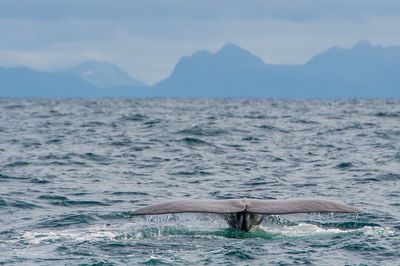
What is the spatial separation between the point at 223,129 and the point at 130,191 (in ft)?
67.6

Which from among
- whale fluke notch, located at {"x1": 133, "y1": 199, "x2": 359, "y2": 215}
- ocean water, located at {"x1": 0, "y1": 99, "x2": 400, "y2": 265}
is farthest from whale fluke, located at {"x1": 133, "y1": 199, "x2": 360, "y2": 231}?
ocean water, located at {"x1": 0, "y1": 99, "x2": 400, "y2": 265}

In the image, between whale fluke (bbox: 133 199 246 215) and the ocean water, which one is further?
the ocean water

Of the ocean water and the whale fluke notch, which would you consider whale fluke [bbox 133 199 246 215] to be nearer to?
the whale fluke notch

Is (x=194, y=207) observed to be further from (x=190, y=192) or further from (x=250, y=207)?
(x=190, y=192)

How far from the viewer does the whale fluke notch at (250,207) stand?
1233 centimetres

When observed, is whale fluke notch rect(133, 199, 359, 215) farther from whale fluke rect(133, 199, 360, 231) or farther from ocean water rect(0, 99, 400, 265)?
ocean water rect(0, 99, 400, 265)

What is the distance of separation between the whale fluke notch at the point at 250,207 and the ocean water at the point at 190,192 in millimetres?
534

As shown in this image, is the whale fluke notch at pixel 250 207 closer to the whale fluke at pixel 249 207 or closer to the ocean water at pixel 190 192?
the whale fluke at pixel 249 207

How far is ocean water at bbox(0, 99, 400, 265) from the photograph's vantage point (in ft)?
40.5

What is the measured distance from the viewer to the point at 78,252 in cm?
1234

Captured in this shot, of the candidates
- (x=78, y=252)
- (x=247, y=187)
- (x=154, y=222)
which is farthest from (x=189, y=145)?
(x=78, y=252)

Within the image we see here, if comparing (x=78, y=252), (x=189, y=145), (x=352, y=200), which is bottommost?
(x=78, y=252)

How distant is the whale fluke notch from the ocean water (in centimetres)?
53

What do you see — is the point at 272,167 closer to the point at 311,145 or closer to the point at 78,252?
the point at 311,145
